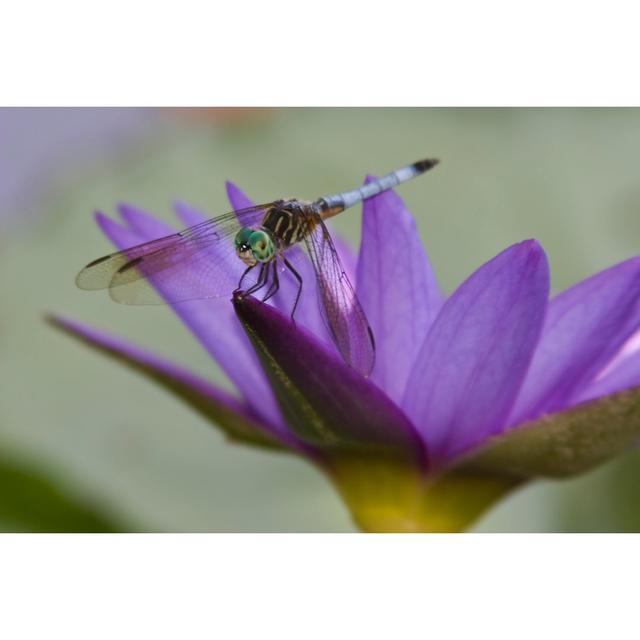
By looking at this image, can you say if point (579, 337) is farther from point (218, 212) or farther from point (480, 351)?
point (218, 212)

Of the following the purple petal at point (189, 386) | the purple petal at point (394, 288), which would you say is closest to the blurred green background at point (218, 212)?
the purple petal at point (189, 386)

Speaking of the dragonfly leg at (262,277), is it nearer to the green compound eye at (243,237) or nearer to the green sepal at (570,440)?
the green compound eye at (243,237)

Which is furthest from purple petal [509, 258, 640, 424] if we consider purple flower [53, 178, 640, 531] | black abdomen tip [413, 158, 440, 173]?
black abdomen tip [413, 158, 440, 173]

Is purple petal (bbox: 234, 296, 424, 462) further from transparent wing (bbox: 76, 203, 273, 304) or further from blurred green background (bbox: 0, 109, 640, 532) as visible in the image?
blurred green background (bbox: 0, 109, 640, 532)

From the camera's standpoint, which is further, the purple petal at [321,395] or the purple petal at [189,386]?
the purple petal at [189,386]
